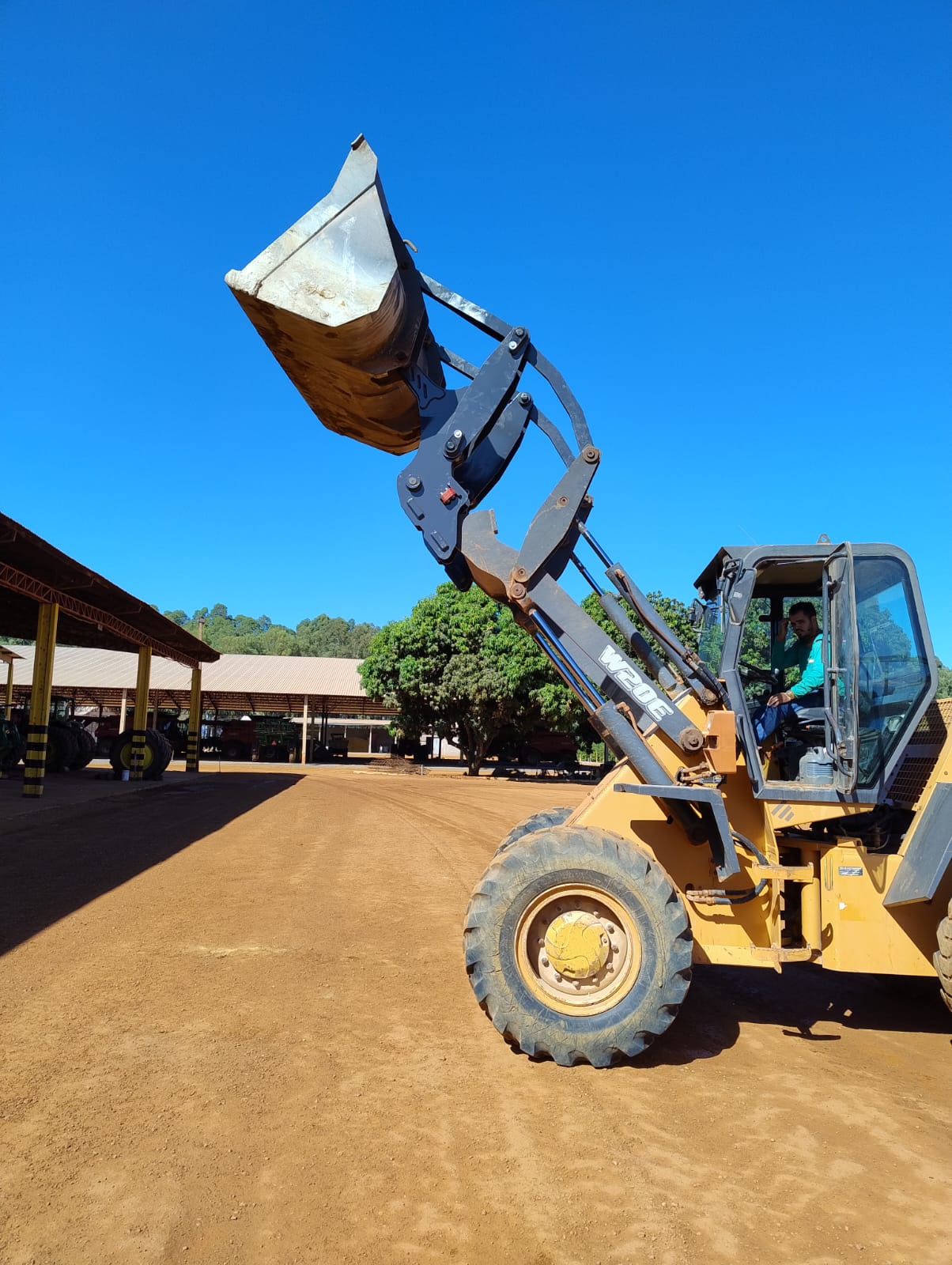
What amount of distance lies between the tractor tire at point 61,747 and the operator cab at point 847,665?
982 inches

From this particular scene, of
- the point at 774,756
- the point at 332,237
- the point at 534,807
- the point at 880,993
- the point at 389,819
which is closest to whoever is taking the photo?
the point at 332,237

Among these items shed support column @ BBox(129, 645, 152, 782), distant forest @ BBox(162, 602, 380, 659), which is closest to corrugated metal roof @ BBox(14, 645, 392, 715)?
shed support column @ BBox(129, 645, 152, 782)

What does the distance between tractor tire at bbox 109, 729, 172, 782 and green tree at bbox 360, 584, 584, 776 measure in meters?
10.1

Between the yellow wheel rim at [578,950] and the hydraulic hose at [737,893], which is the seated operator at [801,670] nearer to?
the hydraulic hose at [737,893]

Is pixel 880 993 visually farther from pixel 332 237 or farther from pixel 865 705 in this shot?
pixel 332 237

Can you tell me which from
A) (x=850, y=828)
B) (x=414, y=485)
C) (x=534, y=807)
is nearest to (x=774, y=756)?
(x=850, y=828)

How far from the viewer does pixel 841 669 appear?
4.70m

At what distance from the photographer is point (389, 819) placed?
1589 centimetres

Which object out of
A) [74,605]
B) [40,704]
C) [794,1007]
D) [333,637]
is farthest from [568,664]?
[333,637]

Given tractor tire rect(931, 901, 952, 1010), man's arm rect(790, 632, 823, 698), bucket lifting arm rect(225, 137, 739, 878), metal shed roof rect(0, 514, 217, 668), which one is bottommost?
tractor tire rect(931, 901, 952, 1010)

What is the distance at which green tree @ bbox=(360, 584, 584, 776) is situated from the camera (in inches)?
1220

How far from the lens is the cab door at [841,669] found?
4.64m

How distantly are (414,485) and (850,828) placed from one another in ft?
11.8

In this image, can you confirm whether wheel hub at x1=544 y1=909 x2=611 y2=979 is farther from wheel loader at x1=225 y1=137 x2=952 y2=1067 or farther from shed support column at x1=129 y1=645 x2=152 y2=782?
shed support column at x1=129 y1=645 x2=152 y2=782
